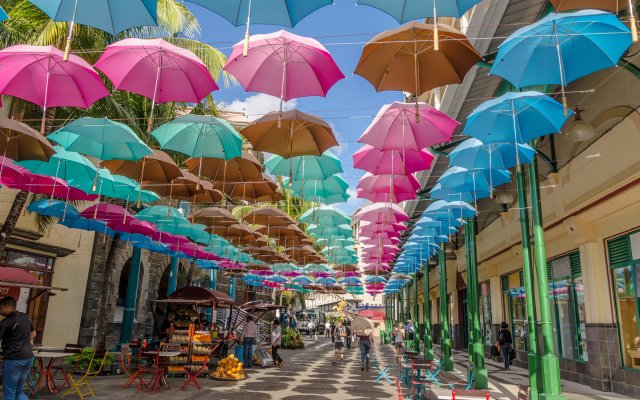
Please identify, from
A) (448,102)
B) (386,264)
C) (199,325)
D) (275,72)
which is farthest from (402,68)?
(386,264)

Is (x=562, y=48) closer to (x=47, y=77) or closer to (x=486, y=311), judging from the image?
(x=47, y=77)

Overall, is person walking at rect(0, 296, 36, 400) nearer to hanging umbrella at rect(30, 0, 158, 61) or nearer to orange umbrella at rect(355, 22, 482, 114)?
hanging umbrella at rect(30, 0, 158, 61)

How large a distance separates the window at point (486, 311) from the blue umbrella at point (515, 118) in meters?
15.0

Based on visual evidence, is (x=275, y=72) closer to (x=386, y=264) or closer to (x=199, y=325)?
(x=199, y=325)

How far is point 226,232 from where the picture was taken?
64.1 feet

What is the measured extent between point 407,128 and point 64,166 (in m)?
8.63

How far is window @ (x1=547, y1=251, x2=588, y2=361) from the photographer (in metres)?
13.2

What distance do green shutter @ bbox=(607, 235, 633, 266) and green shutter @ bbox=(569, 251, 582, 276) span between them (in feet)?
4.88

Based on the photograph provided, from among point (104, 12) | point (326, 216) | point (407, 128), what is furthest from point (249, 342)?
point (104, 12)

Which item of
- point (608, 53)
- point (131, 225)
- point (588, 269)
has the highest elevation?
point (608, 53)

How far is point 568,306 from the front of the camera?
14.1 meters

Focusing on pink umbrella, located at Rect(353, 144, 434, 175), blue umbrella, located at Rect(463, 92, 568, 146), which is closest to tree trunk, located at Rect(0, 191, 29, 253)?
pink umbrella, located at Rect(353, 144, 434, 175)

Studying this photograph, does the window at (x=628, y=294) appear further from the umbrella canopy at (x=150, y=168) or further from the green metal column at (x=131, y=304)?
the green metal column at (x=131, y=304)

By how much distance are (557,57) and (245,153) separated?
8.06 m
